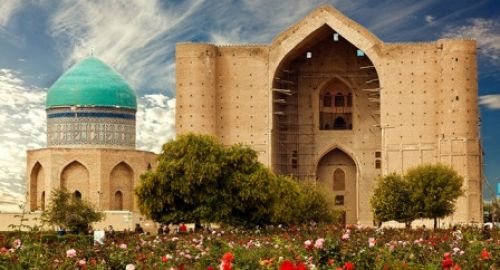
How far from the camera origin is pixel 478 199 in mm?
36875

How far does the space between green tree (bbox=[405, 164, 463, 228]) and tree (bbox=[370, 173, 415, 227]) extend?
25cm

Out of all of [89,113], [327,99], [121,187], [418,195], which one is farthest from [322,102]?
[89,113]

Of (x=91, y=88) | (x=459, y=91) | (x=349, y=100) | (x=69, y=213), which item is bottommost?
(x=69, y=213)

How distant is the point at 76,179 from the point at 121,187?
1.85 meters

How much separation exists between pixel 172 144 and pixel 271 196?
308 centimetres

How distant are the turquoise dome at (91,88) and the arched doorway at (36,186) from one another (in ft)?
9.81

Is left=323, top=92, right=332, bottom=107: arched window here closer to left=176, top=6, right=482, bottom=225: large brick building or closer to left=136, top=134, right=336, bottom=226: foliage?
left=176, top=6, right=482, bottom=225: large brick building

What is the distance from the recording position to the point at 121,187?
3909 cm

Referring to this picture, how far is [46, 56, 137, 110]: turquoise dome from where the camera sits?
133ft

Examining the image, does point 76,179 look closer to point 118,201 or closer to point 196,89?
point 118,201

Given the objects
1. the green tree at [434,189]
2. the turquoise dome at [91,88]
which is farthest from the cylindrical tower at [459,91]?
the turquoise dome at [91,88]

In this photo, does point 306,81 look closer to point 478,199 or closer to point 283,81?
point 283,81

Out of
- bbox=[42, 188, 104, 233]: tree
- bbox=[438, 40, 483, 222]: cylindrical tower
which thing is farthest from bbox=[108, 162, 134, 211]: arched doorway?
bbox=[438, 40, 483, 222]: cylindrical tower

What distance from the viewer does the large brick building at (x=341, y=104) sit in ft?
120
